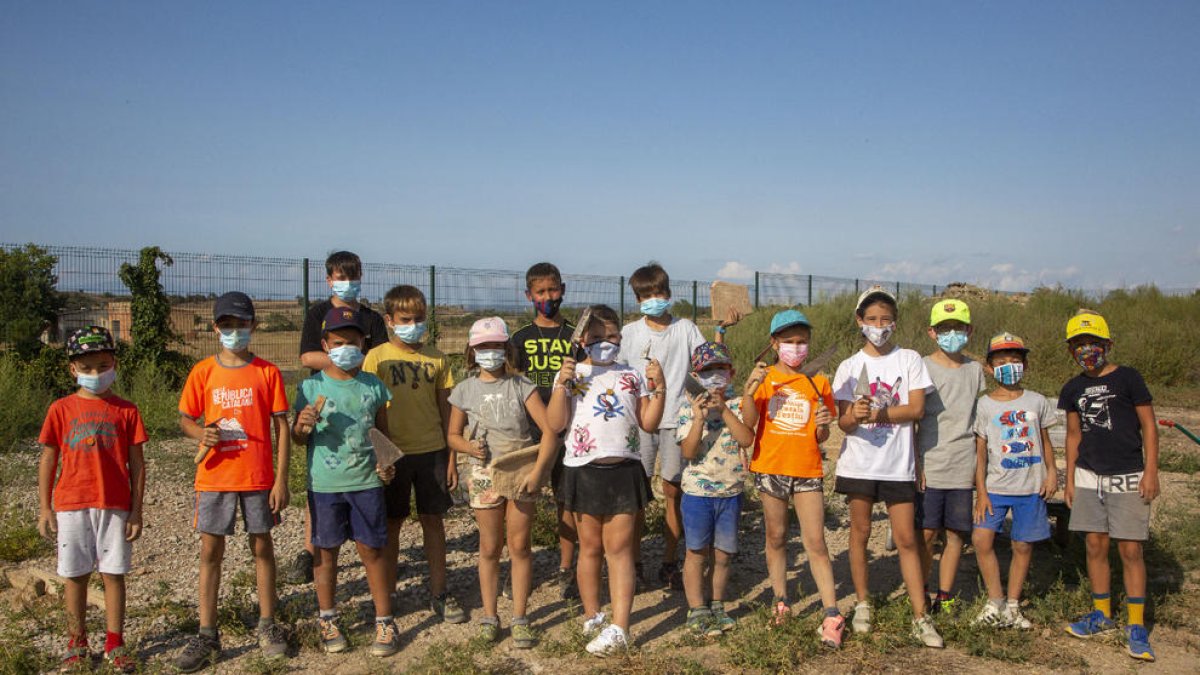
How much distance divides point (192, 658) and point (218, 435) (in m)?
1.05

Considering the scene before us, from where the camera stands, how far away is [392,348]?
14.8 feet

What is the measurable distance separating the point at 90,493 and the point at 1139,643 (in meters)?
5.18

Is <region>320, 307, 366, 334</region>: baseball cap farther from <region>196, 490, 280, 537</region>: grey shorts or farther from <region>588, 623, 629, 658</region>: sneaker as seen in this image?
<region>588, 623, 629, 658</region>: sneaker

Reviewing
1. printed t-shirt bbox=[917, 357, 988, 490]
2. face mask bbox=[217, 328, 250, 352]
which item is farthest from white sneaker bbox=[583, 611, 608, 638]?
face mask bbox=[217, 328, 250, 352]

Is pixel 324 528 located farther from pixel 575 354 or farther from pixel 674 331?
pixel 674 331

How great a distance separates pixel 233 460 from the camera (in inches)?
157

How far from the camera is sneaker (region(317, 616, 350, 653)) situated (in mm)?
4059

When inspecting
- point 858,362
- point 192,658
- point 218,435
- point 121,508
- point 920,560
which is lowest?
point 192,658

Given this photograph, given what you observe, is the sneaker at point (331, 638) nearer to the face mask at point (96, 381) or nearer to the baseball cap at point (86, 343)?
the face mask at point (96, 381)

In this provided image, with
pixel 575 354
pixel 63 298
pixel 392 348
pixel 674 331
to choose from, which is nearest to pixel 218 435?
pixel 392 348

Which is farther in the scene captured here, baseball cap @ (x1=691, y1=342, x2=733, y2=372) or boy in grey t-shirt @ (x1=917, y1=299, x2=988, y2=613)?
boy in grey t-shirt @ (x1=917, y1=299, x2=988, y2=613)

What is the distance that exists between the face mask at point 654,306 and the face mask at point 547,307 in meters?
0.50

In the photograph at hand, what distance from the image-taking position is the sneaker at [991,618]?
4199 mm

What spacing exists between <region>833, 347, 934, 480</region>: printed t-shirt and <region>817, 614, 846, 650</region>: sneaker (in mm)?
731
